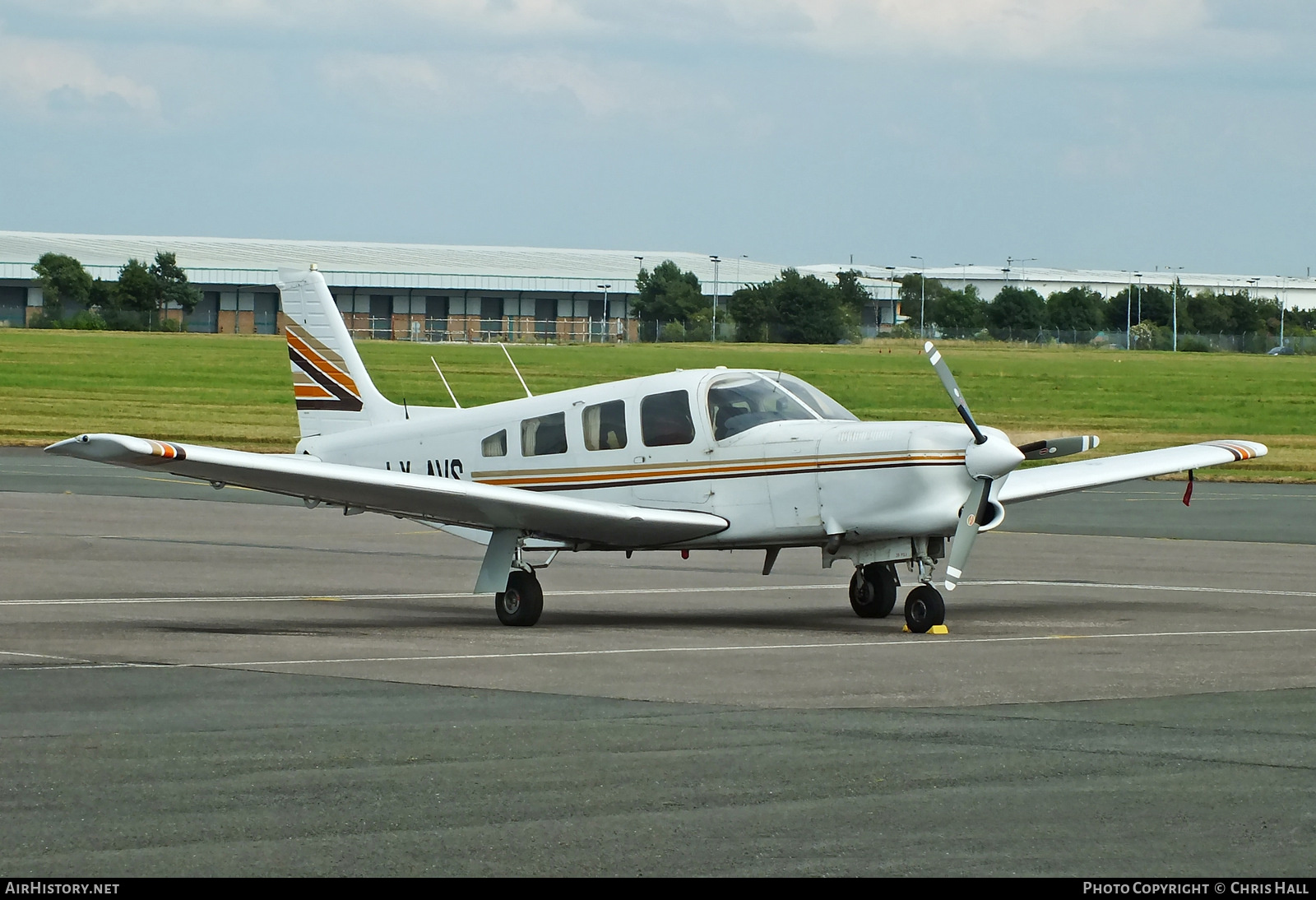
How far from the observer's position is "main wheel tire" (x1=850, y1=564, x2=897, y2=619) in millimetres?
15867

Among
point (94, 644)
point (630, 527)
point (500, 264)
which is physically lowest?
point (94, 644)

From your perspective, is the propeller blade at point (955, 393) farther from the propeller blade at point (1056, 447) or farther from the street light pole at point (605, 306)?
the street light pole at point (605, 306)

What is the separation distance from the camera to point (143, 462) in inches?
531

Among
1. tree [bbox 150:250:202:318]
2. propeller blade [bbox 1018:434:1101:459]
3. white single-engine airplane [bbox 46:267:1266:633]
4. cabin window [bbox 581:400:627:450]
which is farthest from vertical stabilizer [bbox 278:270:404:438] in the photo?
tree [bbox 150:250:202:318]

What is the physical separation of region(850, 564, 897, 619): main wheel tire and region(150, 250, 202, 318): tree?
123649 mm

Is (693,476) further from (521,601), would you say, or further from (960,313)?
(960,313)

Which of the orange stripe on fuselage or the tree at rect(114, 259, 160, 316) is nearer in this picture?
the orange stripe on fuselage

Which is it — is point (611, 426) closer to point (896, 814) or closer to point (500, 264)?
point (896, 814)

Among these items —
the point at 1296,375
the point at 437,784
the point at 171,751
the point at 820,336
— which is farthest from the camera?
the point at 820,336

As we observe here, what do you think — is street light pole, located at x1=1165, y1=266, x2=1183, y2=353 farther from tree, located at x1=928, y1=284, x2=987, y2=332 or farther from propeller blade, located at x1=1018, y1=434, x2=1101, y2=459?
propeller blade, located at x1=1018, y1=434, x2=1101, y2=459

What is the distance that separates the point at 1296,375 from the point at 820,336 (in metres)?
57.5

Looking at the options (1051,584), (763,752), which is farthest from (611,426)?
(763,752)

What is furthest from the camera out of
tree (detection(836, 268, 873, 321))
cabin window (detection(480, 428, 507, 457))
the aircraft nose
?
tree (detection(836, 268, 873, 321))

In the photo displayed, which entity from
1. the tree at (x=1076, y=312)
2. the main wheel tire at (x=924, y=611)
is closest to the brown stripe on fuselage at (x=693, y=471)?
the main wheel tire at (x=924, y=611)
